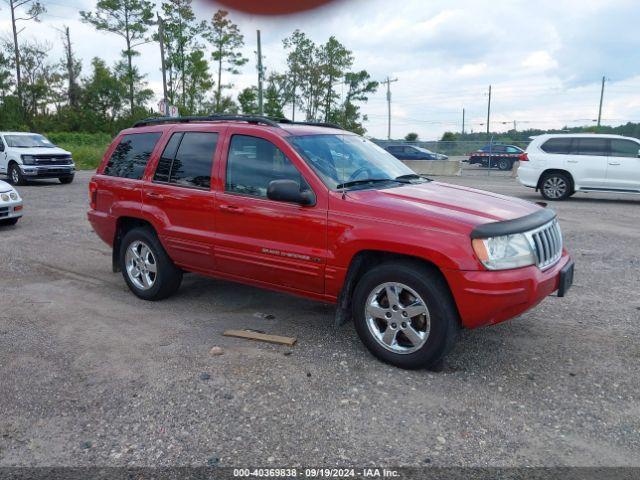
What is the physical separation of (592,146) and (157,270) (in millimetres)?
12423

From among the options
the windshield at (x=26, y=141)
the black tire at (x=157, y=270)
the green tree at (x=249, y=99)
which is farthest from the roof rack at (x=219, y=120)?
the green tree at (x=249, y=99)

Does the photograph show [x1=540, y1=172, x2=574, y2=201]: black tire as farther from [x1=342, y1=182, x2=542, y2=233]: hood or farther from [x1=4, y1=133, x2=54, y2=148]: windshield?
[x1=4, y1=133, x2=54, y2=148]: windshield

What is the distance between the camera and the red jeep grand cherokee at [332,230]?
3.84 metres

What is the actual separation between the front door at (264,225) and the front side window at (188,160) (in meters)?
0.26

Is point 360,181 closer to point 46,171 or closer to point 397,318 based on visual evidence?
point 397,318

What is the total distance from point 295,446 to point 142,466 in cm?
81

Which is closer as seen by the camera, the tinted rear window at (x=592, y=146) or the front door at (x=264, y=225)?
the front door at (x=264, y=225)

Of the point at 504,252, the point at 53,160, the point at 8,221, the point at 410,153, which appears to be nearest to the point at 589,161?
the point at 504,252

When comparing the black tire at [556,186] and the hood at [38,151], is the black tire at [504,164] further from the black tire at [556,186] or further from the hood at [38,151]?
the hood at [38,151]

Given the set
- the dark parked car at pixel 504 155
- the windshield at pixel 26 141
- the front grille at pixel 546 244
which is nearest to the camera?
the front grille at pixel 546 244

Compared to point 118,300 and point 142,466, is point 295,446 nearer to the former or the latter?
point 142,466

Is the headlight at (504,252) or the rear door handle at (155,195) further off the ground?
the rear door handle at (155,195)

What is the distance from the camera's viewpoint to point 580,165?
14.3 m

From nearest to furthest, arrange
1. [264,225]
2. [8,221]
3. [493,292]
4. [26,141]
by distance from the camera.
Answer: [493,292] < [264,225] < [8,221] < [26,141]
